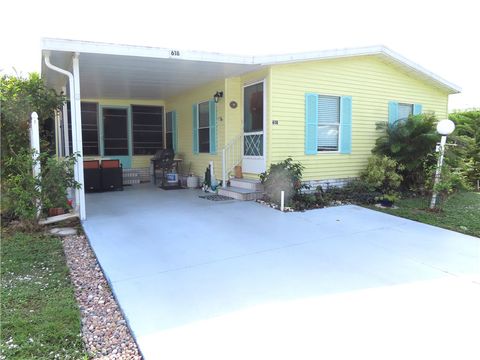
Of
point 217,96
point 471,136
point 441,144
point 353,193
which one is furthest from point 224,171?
point 471,136

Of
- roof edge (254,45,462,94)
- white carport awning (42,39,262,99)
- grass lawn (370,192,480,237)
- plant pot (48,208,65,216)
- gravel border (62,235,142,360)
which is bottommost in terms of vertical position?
gravel border (62,235,142,360)

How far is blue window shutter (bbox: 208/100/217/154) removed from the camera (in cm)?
896

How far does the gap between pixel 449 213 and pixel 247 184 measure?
12.7ft

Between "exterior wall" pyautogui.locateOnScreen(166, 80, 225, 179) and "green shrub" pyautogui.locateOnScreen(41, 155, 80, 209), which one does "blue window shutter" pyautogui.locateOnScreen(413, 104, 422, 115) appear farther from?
"green shrub" pyautogui.locateOnScreen(41, 155, 80, 209)

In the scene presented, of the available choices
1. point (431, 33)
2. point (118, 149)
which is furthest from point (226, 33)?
point (431, 33)

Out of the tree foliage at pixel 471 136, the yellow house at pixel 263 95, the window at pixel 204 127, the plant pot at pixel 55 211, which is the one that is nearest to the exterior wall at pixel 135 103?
the yellow house at pixel 263 95

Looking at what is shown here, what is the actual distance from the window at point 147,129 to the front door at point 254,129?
457 cm

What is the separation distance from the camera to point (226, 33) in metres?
12.2

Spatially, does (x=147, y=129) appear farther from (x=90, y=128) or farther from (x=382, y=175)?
(x=382, y=175)

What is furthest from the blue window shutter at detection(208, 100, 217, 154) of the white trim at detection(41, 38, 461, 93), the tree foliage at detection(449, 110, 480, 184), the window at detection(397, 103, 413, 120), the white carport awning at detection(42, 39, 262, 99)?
the tree foliage at detection(449, 110, 480, 184)

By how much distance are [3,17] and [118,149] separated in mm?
4401

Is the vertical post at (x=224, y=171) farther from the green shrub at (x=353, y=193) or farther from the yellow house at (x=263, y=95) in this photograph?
the green shrub at (x=353, y=193)

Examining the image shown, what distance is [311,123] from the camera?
792cm

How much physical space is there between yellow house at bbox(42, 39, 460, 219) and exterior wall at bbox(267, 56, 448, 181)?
0.07 ft
